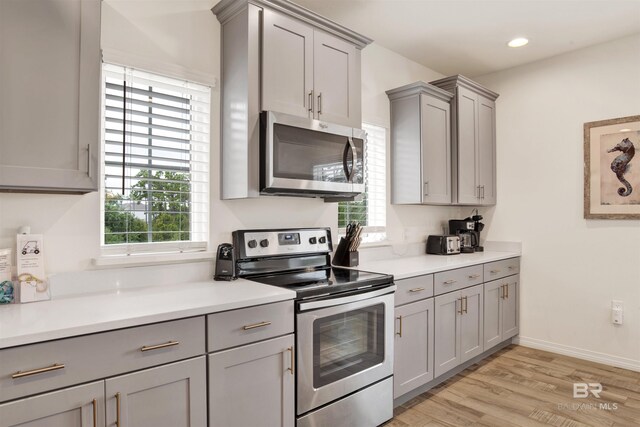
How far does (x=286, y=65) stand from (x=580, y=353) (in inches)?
133

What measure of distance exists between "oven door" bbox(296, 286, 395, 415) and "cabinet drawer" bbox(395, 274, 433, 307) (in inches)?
6.0

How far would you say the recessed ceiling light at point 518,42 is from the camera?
10.5 feet

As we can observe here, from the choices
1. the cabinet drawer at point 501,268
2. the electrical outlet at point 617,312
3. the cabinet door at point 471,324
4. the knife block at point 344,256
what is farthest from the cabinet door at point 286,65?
the electrical outlet at point 617,312

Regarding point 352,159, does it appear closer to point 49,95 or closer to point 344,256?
point 344,256

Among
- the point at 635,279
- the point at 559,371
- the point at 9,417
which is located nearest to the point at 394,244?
the point at 559,371

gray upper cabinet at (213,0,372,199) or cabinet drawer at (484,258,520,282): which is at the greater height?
gray upper cabinet at (213,0,372,199)

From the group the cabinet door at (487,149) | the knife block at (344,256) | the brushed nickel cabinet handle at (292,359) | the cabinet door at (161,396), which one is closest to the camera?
the cabinet door at (161,396)

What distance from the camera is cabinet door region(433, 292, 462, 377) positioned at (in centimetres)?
277

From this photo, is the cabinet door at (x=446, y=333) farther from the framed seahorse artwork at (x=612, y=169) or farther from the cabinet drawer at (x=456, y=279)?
the framed seahorse artwork at (x=612, y=169)

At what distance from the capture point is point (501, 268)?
139 inches

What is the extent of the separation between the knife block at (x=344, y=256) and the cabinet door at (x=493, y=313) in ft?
4.15

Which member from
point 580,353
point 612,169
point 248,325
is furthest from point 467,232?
point 248,325

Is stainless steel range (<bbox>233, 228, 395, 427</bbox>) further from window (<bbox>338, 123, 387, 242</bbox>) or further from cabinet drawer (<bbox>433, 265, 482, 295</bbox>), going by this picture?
window (<bbox>338, 123, 387, 242</bbox>)

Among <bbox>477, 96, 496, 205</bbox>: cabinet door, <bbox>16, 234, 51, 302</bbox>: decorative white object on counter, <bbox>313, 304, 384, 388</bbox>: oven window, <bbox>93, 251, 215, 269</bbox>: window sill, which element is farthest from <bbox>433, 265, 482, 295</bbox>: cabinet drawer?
<bbox>16, 234, 51, 302</bbox>: decorative white object on counter
